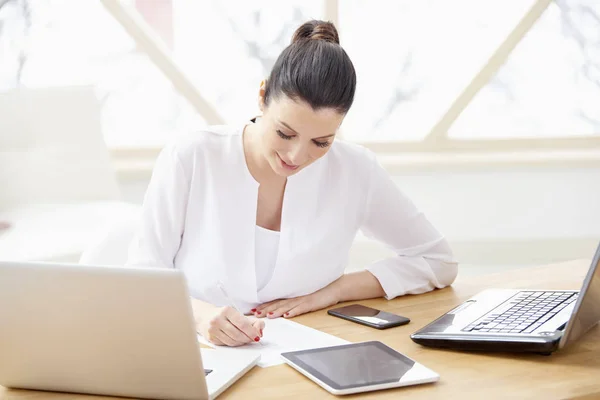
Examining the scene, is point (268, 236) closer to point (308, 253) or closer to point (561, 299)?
point (308, 253)

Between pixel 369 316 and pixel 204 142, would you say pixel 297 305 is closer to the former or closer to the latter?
pixel 369 316

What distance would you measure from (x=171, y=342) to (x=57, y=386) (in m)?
0.23

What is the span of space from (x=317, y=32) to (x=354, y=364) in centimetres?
81

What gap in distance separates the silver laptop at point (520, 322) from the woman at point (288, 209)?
12.0 inches

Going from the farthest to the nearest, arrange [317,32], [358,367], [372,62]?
[372,62], [317,32], [358,367]

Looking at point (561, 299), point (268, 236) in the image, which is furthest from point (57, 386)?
point (561, 299)

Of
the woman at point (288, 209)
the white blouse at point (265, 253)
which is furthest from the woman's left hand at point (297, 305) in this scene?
the white blouse at point (265, 253)

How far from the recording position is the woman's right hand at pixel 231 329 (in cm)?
141

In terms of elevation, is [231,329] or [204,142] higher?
[204,142]

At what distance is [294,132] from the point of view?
1688 mm

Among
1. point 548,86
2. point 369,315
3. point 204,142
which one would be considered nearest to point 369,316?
point 369,315

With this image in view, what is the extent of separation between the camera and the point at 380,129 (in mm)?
4680

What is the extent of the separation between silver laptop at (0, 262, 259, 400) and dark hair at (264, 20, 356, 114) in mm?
668

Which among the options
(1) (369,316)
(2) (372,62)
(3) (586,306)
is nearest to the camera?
(3) (586,306)
